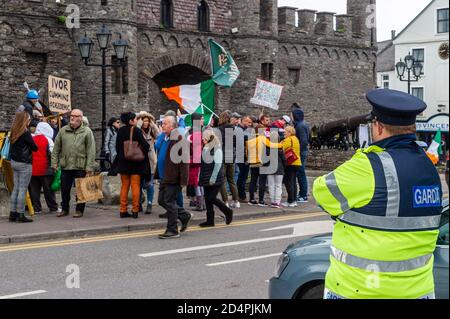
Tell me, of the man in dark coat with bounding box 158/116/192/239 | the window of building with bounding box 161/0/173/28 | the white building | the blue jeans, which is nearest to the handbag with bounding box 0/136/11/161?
the man in dark coat with bounding box 158/116/192/239

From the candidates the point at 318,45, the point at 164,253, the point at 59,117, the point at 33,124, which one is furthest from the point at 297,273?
the point at 318,45

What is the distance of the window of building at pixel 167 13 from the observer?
90.8ft

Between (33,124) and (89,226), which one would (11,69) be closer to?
(33,124)

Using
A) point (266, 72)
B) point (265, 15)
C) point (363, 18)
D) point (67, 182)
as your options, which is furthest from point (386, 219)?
point (363, 18)

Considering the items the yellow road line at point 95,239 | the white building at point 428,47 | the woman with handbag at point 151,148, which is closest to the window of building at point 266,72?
the woman with handbag at point 151,148

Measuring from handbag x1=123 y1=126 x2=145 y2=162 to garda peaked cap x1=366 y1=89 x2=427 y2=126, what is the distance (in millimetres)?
9516

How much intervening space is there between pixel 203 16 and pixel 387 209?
2590cm

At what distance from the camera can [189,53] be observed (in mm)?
28297

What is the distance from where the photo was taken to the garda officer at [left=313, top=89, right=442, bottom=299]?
12.9 ft

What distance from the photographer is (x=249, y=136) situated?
16312 millimetres

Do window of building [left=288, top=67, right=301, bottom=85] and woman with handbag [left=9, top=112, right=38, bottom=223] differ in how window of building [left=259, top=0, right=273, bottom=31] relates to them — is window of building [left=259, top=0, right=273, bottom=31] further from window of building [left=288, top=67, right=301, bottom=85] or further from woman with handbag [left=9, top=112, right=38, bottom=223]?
woman with handbag [left=9, top=112, right=38, bottom=223]

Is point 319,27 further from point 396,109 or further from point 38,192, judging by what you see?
point 396,109
